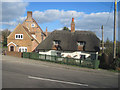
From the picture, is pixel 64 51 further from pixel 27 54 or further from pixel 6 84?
pixel 6 84

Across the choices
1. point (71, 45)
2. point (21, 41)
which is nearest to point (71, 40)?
point (71, 45)

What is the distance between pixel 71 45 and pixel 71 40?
1.45 meters

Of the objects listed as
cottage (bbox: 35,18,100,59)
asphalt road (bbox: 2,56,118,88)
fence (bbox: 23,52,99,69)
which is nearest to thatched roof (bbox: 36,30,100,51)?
cottage (bbox: 35,18,100,59)

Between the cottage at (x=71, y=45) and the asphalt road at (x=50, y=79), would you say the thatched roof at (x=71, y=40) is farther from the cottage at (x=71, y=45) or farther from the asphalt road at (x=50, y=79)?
the asphalt road at (x=50, y=79)

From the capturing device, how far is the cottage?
86.6ft

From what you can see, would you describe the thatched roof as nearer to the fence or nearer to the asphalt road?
the fence

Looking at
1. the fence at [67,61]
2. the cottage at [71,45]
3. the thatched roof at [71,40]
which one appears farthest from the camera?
the thatched roof at [71,40]

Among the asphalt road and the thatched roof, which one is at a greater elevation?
the thatched roof

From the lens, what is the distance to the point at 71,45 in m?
27.2

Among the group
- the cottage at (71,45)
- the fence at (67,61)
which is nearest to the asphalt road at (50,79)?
the fence at (67,61)

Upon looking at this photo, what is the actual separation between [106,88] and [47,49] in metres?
19.1

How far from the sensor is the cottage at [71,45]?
86.6 ft

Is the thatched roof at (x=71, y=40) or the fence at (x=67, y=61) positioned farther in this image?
the thatched roof at (x=71, y=40)

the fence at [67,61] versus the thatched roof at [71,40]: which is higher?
the thatched roof at [71,40]
